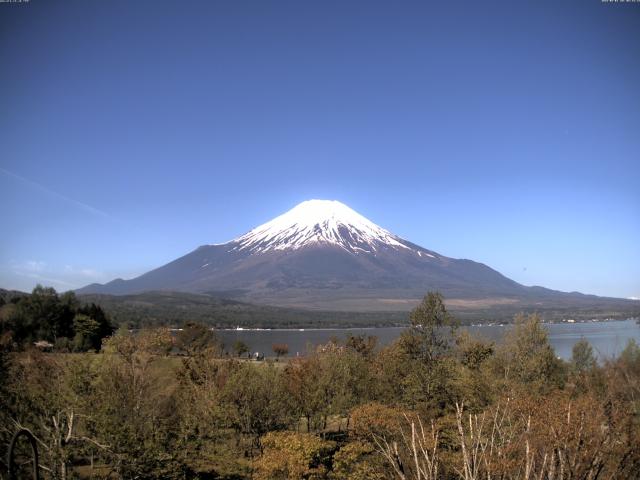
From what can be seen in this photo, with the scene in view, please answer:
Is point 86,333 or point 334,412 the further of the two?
point 86,333

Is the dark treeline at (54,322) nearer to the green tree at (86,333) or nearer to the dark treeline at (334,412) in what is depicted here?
the green tree at (86,333)

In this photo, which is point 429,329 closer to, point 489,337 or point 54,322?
point 489,337

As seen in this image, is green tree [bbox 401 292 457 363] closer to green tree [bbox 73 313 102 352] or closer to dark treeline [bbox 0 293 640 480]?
dark treeline [bbox 0 293 640 480]

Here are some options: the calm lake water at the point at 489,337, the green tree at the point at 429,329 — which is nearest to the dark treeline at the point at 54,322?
the calm lake water at the point at 489,337

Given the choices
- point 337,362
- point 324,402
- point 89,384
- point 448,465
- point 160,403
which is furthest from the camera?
point 337,362

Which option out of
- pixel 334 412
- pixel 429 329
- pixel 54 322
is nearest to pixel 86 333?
pixel 54 322

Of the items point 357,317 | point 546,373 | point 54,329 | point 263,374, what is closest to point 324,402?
point 263,374

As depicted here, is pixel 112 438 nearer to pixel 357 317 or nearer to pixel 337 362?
pixel 337 362

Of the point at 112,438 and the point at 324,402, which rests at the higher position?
the point at 112,438
